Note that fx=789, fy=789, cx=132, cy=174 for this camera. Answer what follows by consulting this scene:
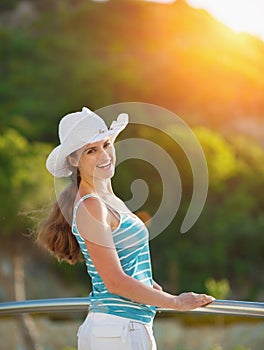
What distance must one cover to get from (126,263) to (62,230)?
0.67 feet

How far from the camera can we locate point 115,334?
5.03 feet

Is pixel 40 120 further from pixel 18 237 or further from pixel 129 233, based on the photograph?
pixel 129 233

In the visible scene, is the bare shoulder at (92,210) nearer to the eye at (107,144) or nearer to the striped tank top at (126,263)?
the striped tank top at (126,263)

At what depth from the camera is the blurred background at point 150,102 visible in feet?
38.1

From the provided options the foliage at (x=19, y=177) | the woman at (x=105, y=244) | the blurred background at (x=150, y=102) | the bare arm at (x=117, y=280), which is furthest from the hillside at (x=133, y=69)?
the bare arm at (x=117, y=280)

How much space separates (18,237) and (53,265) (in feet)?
5.72

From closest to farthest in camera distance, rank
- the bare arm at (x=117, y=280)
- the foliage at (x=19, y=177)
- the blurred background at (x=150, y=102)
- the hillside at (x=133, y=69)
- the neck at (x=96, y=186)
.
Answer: the bare arm at (x=117, y=280) < the neck at (x=96, y=186) < the foliage at (x=19, y=177) < the blurred background at (x=150, y=102) < the hillside at (x=133, y=69)

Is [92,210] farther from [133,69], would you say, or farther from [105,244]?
[133,69]

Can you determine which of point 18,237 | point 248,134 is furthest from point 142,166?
point 248,134

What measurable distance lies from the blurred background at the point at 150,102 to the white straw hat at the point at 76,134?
286 inches

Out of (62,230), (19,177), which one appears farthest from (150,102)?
(62,230)

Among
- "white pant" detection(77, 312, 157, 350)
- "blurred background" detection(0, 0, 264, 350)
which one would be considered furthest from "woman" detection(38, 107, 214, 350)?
"blurred background" detection(0, 0, 264, 350)

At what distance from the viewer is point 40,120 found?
14758mm

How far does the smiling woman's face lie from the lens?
1588 millimetres
